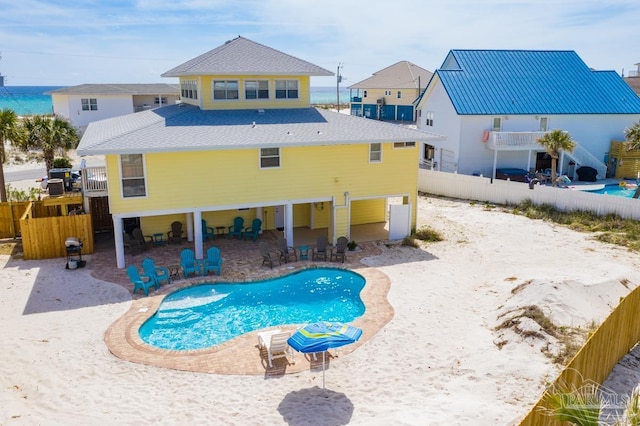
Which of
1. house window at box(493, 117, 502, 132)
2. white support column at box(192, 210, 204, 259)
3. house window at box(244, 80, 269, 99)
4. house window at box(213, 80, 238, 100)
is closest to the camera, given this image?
white support column at box(192, 210, 204, 259)

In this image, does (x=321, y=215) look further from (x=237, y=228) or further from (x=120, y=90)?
(x=120, y=90)

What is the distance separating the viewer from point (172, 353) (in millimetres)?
14609

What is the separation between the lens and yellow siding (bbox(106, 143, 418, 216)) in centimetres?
2098

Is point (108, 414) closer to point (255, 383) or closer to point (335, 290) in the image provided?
point (255, 383)

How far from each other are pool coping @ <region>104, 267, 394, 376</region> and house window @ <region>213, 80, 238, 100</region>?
490 inches

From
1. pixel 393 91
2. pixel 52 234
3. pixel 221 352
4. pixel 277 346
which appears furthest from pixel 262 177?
pixel 393 91

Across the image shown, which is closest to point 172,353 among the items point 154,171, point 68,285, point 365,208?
point 68,285

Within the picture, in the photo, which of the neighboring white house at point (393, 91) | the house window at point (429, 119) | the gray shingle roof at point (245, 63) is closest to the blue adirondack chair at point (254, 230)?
the gray shingle roof at point (245, 63)

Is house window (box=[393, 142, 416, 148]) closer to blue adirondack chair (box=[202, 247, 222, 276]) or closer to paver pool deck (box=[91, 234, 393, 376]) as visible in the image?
paver pool deck (box=[91, 234, 393, 376])

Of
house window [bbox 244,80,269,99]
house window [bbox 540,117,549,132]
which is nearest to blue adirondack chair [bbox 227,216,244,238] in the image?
house window [bbox 244,80,269,99]

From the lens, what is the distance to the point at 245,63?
26.4 m

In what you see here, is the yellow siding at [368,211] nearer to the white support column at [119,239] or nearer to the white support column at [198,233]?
the white support column at [198,233]

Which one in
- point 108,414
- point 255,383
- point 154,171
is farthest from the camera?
point 154,171

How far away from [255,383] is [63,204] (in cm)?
1524
